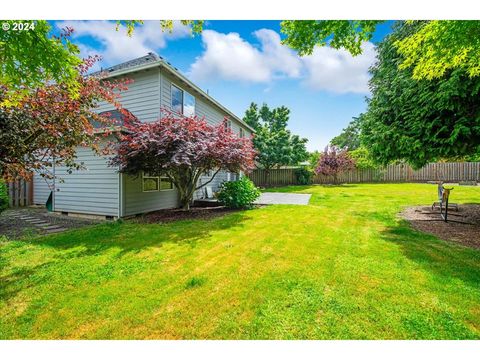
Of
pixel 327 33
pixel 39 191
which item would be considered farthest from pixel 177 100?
pixel 39 191

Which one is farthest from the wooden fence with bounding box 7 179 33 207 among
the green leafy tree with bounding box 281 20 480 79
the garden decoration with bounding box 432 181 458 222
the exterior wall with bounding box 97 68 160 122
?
the garden decoration with bounding box 432 181 458 222

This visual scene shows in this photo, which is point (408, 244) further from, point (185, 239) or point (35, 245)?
point (35, 245)

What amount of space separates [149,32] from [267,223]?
5017mm

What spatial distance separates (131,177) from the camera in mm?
7695

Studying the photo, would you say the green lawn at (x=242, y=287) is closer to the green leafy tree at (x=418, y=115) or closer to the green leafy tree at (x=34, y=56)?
the green leafy tree at (x=418, y=115)

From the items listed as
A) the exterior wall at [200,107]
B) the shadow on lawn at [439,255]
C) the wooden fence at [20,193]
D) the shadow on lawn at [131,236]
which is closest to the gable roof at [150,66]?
the exterior wall at [200,107]

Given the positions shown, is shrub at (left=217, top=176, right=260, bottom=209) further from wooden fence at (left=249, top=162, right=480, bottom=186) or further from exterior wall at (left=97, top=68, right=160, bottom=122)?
wooden fence at (left=249, top=162, right=480, bottom=186)

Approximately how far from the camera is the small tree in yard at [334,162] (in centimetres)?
2028

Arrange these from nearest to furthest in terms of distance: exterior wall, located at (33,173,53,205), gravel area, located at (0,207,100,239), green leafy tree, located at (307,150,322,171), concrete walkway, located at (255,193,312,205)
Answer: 1. gravel area, located at (0,207,100,239)
2. concrete walkway, located at (255,193,312,205)
3. exterior wall, located at (33,173,53,205)
4. green leafy tree, located at (307,150,322,171)

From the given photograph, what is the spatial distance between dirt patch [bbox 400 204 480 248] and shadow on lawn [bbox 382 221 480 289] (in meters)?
0.42

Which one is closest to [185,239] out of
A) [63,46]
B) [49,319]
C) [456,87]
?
[49,319]

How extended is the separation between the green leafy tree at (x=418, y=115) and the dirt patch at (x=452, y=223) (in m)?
1.59

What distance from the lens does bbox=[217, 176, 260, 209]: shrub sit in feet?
28.7

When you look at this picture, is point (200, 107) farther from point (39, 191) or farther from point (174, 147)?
point (39, 191)
